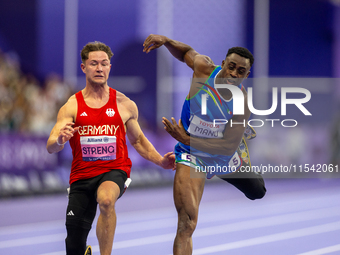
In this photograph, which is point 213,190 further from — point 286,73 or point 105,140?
point 105,140

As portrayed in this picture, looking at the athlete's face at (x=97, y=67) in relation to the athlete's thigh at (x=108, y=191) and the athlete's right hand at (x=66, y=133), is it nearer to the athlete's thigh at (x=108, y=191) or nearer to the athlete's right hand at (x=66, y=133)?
the athlete's right hand at (x=66, y=133)

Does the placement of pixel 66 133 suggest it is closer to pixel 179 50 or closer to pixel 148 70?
pixel 179 50

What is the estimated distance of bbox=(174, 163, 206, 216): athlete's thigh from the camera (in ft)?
15.2

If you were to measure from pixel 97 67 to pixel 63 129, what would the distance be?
2.51ft

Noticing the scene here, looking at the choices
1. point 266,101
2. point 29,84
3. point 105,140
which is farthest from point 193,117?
point 266,101

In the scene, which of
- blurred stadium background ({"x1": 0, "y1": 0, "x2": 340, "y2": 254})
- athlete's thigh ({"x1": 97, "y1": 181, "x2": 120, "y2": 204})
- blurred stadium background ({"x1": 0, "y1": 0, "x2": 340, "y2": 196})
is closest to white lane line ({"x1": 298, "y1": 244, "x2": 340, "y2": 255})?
athlete's thigh ({"x1": 97, "y1": 181, "x2": 120, "y2": 204})

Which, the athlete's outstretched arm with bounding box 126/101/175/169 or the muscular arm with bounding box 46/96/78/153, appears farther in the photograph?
the athlete's outstretched arm with bounding box 126/101/175/169

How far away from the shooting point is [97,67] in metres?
4.67

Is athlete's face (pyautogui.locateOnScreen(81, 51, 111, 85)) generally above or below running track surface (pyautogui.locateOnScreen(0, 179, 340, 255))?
above

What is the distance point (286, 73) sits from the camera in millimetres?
17953

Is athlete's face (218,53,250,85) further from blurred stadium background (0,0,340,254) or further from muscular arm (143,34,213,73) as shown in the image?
blurred stadium background (0,0,340,254)

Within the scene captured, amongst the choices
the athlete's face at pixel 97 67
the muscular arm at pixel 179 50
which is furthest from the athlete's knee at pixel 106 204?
the muscular arm at pixel 179 50

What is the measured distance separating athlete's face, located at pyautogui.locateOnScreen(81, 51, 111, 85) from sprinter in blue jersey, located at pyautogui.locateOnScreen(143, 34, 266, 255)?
55 centimetres

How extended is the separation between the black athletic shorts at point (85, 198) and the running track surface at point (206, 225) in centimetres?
163
